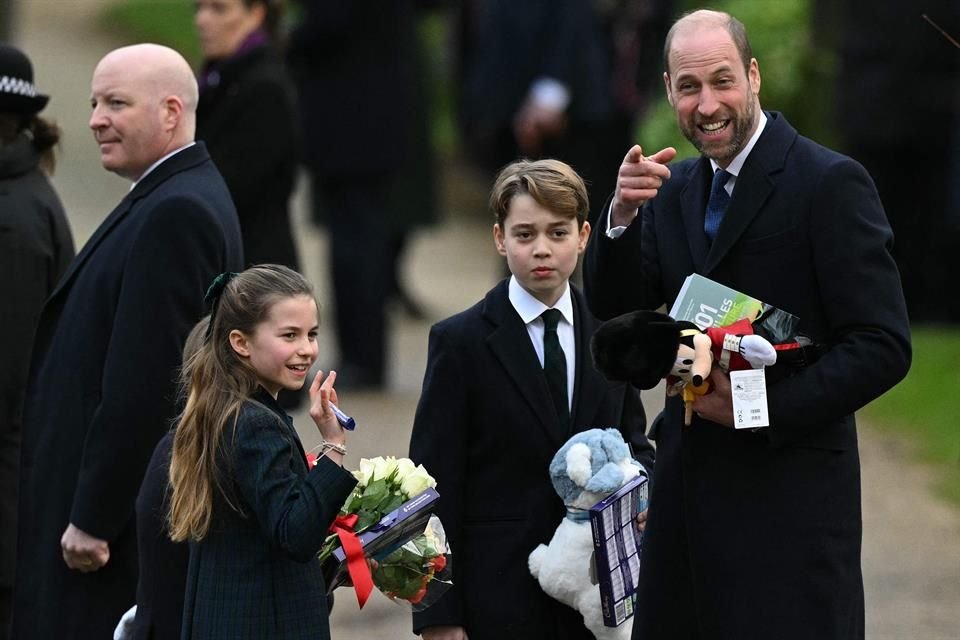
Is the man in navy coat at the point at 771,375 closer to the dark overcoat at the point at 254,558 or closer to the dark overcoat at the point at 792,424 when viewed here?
the dark overcoat at the point at 792,424

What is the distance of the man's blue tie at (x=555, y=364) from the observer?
15.7 feet

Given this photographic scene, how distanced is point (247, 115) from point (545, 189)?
277 centimetres

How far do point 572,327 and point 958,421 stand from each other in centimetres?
458

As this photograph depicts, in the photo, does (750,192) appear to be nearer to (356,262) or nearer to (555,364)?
(555,364)

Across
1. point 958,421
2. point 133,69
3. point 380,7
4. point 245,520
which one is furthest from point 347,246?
point 245,520

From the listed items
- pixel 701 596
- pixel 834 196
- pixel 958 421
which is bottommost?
pixel 958 421

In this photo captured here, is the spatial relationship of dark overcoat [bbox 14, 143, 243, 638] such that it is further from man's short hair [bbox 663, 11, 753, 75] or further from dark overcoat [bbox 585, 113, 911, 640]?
man's short hair [bbox 663, 11, 753, 75]

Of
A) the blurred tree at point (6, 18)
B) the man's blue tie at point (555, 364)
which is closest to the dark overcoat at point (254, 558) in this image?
the man's blue tie at point (555, 364)

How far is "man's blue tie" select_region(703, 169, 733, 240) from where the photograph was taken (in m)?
4.34

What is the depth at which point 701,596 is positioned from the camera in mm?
4297

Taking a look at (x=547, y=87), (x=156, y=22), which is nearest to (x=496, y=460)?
(x=547, y=87)

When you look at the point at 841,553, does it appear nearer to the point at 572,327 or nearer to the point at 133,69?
the point at 572,327

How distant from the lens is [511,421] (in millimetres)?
4734

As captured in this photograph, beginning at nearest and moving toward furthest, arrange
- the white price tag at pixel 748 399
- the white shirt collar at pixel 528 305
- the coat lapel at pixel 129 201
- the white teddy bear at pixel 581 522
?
the white price tag at pixel 748 399
the white teddy bear at pixel 581 522
the white shirt collar at pixel 528 305
the coat lapel at pixel 129 201
